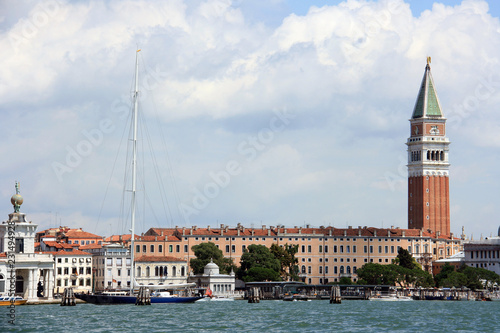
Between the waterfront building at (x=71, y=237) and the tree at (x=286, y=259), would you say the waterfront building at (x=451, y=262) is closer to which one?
the tree at (x=286, y=259)

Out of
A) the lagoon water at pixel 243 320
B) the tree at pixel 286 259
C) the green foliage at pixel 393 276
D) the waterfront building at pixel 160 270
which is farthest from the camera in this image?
the tree at pixel 286 259

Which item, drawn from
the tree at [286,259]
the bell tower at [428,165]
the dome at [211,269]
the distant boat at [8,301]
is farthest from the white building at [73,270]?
the bell tower at [428,165]

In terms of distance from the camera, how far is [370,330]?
192 feet

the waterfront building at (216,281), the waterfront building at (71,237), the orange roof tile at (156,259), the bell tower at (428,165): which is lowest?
the waterfront building at (216,281)

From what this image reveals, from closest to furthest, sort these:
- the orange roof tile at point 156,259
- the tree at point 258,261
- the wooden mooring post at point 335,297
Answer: the wooden mooring post at point 335,297
the orange roof tile at point 156,259
the tree at point 258,261

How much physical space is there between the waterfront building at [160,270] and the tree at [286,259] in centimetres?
1120

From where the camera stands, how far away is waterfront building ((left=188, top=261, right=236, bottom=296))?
113 meters

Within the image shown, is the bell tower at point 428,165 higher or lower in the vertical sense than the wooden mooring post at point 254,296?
higher

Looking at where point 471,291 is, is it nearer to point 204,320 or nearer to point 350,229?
point 350,229

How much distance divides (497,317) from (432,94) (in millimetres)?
76447

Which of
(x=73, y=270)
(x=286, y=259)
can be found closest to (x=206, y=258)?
(x=286, y=259)

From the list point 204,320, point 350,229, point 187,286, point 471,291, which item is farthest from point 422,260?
point 204,320

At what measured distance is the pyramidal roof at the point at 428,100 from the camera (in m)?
147

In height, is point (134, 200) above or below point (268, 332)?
above
